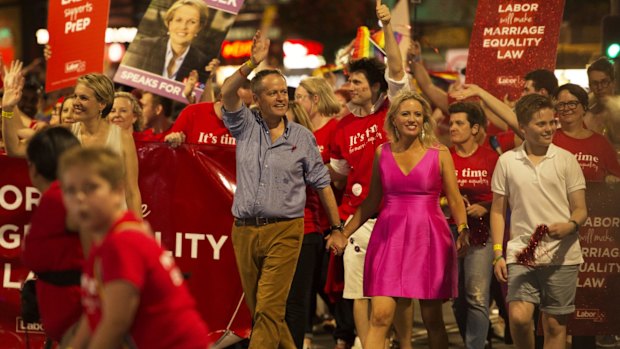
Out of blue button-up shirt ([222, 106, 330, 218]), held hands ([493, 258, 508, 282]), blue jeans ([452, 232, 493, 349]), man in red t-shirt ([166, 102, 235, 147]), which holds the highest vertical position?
man in red t-shirt ([166, 102, 235, 147])

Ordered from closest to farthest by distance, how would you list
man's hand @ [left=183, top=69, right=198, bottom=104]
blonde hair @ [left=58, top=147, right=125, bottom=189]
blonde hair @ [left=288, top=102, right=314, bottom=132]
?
blonde hair @ [left=58, top=147, right=125, bottom=189], blonde hair @ [left=288, top=102, right=314, bottom=132], man's hand @ [left=183, top=69, right=198, bottom=104]

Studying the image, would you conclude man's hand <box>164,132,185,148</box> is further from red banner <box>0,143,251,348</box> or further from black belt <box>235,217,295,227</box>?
black belt <box>235,217,295,227</box>

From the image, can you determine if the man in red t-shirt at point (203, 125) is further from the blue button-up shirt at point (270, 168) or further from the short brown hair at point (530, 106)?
the short brown hair at point (530, 106)

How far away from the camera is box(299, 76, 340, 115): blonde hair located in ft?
35.9

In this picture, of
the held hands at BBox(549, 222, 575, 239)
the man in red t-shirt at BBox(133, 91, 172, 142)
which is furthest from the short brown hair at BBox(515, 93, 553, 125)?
the man in red t-shirt at BBox(133, 91, 172, 142)

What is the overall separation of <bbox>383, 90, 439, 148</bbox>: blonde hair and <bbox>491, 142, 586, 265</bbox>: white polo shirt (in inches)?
24.8

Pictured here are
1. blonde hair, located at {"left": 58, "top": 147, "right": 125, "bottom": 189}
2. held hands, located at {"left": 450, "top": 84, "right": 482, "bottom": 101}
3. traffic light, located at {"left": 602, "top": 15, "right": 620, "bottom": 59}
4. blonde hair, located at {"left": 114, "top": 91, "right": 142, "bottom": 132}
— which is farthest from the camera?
traffic light, located at {"left": 602, "top": 15, "right": 620, "bottom": 59}

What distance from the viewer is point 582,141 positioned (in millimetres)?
9508

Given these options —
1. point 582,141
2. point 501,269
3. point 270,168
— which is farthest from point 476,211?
point 270,168

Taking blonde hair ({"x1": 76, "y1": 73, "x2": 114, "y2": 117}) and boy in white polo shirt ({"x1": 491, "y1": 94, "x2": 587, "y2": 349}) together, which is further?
boy in white polo shirt ({"x1": 491, "y1": 94, "x2": 587, "y2": 349})

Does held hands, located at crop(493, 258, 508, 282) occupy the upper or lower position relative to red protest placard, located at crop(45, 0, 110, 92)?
lower

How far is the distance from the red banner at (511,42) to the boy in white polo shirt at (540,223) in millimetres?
1776

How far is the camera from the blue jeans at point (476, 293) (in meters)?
9.46

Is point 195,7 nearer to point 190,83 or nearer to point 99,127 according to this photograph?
point 190,83
